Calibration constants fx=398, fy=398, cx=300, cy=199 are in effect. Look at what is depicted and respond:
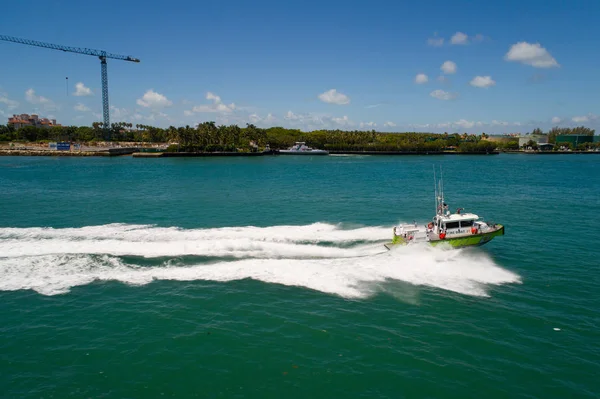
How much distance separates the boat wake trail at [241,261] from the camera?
25453mm

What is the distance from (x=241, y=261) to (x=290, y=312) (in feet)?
26.5

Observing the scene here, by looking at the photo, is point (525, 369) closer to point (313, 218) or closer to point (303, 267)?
point (303, 267)

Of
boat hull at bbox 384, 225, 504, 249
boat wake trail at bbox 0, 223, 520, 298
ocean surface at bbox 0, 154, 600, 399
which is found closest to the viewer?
ocean surface at bbox 0, 154, 600, 399

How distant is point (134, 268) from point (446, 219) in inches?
914

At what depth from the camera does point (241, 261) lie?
2869 cm

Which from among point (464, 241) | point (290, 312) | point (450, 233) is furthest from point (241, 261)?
point (464, 241)

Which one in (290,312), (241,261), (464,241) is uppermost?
(464,241)

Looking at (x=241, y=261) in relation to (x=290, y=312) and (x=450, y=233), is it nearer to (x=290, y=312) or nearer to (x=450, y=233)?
(x=290, y=312)

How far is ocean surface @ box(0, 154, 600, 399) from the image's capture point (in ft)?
53.5

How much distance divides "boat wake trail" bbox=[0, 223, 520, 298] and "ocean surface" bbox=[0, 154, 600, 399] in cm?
15

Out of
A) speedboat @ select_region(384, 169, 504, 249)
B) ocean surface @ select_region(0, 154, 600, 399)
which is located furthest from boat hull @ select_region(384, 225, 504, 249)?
ocean surface @ select_region(0, 154, 600, 399)

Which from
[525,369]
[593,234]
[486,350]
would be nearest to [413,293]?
[486,350]

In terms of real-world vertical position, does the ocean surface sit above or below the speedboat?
below

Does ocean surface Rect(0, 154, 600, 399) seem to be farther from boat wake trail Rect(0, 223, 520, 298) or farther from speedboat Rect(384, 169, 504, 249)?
speedboat Rect(384, 169, 504, 249)
